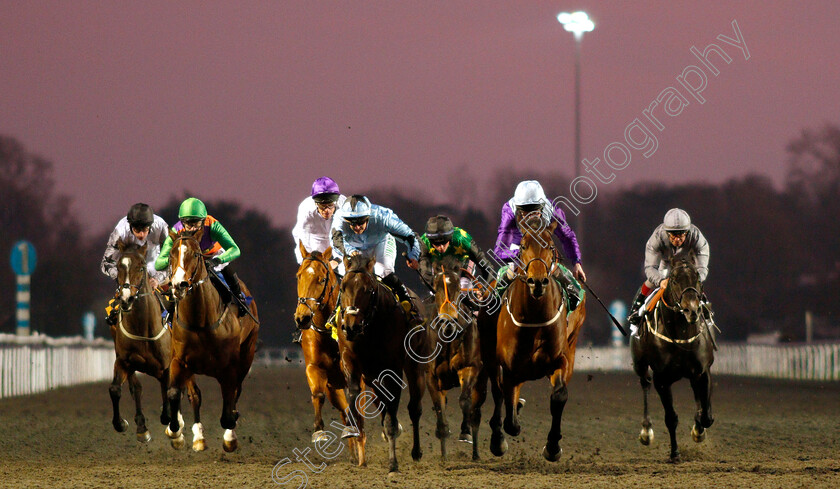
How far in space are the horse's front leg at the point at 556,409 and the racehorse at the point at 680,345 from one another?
1337 mm

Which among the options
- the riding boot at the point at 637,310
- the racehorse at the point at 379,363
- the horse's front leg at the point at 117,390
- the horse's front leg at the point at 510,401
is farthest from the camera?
the riding boot at the point at 637,310

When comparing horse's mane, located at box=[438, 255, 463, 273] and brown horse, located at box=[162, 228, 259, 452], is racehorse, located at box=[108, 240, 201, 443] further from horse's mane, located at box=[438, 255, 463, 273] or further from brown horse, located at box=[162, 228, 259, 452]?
horse's mane, located at box=[438, 255, 463, 273]

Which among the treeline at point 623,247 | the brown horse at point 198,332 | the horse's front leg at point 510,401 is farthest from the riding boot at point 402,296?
the treeline at point 623,247

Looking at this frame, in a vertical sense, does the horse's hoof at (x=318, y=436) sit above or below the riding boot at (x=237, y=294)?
below

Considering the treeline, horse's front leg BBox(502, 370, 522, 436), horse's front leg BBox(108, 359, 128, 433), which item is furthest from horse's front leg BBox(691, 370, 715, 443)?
the treeline

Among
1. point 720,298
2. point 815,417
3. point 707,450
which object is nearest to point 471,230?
point 720,298

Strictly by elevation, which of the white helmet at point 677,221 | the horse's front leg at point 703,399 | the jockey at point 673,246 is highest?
the white helmet at point 677,221

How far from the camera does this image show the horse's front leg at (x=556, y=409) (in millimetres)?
9148

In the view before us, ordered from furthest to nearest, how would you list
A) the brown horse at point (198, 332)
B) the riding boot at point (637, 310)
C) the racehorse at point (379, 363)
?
1. the riding boot at point (637, 310)
2. the brown horse at point (198, 332)
3. the racehorse at point (379, 363)

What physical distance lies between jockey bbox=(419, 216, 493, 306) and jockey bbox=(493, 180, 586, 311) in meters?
Result: 0.39

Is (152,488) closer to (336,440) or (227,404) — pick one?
(227,404)

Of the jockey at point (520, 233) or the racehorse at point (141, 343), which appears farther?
the racehorse at point (141, 343)

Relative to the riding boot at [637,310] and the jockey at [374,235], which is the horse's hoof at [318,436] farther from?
the riding boot at [637,310]

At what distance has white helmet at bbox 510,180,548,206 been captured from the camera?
9773 millimetres
